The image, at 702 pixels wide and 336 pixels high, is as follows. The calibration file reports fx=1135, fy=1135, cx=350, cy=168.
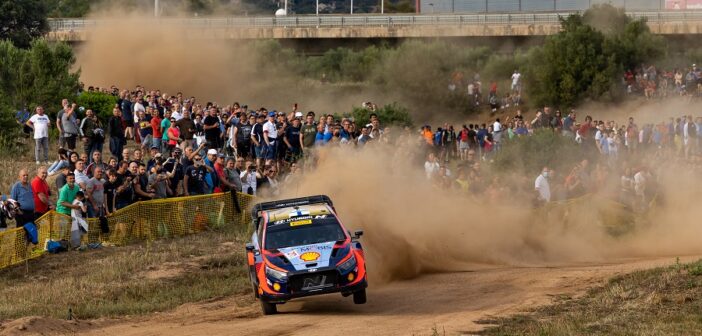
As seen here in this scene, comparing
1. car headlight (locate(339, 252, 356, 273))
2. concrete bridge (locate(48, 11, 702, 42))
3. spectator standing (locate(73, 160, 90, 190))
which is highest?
concrete bridge (locate(48, 11, 702, 42))

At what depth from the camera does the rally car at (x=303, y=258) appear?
17.5 m

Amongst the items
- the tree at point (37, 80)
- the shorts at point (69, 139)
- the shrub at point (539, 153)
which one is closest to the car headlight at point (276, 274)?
the shorts at point (69, 139)

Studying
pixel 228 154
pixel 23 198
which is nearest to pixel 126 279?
pixel 23 198

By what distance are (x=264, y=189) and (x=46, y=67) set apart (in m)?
14.2

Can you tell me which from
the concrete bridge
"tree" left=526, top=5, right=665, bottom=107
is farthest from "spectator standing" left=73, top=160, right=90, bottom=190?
the concrete bridge

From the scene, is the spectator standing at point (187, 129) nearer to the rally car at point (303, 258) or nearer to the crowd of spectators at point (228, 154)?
the crowd of spectators at point (228, 154)

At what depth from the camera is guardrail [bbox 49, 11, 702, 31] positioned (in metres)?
65.9

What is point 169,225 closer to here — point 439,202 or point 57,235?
point 57,235

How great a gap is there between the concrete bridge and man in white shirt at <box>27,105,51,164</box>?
108 feet

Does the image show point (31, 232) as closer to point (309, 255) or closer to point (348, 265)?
point (309, 255)

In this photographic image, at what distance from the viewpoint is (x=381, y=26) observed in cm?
7119

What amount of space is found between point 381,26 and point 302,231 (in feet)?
176

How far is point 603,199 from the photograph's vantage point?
2789 centimetres

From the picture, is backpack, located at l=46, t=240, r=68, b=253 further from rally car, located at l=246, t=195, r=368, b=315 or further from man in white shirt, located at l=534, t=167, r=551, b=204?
man in white shirt, located at l=534, t=167, r=551, b=204
